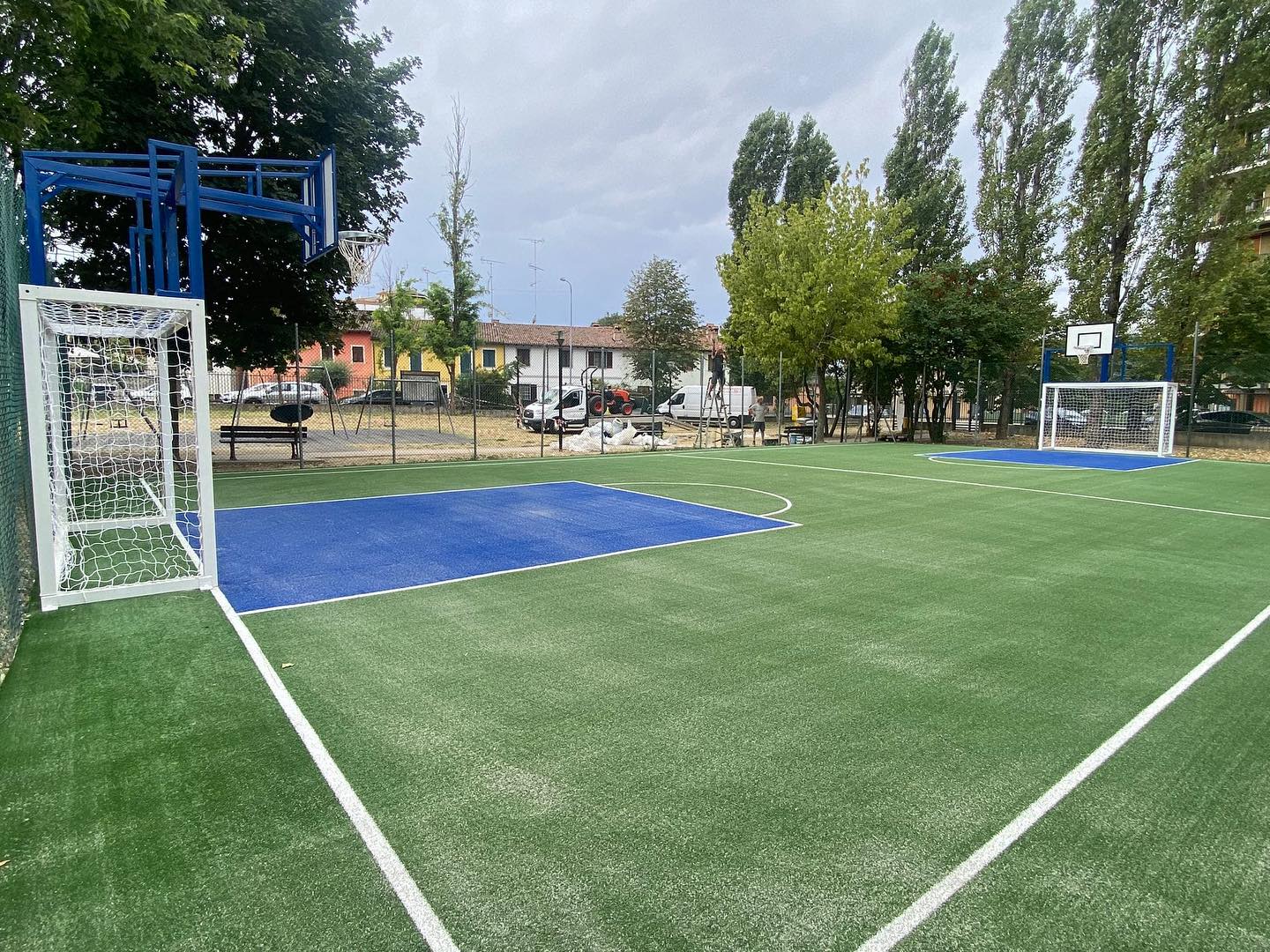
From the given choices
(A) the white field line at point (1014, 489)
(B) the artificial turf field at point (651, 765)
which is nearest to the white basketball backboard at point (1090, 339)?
(A) the white field line at point (1014, 489)

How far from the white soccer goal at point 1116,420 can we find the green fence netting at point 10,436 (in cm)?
2224

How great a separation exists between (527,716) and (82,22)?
788 cm

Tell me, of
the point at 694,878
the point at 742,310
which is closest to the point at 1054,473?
the point at 742,310

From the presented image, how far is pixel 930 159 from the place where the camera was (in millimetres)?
28609

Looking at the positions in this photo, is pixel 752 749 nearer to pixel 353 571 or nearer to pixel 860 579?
pixel 860 579

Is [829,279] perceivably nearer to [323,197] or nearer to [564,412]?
[564,412]

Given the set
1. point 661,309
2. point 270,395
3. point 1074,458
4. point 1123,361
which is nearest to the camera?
point 270,395

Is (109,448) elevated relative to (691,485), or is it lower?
elevated

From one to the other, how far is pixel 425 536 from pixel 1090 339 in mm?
20529

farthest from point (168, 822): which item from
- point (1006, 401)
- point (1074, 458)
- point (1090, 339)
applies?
point (1006, 401)

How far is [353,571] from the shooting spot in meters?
6.00

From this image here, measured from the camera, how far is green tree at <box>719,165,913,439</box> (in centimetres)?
2236

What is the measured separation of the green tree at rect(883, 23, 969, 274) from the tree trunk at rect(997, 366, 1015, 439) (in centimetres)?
580

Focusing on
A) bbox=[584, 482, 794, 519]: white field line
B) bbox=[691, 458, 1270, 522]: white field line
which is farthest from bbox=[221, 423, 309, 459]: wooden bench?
bbox=[691, 458, 1270, 522]: white field line
